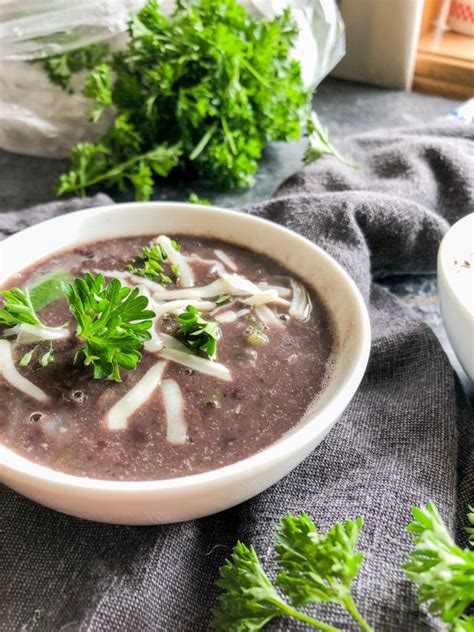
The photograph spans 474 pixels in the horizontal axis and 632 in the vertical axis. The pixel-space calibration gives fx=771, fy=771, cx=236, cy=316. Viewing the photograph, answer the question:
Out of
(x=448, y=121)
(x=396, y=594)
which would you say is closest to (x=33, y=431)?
(x=396, y=594)

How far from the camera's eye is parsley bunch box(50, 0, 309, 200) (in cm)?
191

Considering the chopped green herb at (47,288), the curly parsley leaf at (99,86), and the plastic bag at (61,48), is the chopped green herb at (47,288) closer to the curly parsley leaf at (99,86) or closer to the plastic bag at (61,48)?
the curly parsley leaf at (99,86)

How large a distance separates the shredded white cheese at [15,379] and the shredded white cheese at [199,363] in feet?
0.62

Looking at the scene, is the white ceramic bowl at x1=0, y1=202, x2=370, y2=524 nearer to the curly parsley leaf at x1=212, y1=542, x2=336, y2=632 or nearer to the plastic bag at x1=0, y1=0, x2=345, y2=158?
the curly parsley leaf at x1=212, y1=542, x2=336, y2=632

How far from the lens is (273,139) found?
6.80 feet

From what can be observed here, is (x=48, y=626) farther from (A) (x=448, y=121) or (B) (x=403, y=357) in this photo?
(A) (x=448, y=121)

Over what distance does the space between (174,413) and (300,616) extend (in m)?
0.32

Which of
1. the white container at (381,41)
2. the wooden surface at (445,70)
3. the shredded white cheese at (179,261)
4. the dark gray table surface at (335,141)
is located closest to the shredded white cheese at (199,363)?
the shredded white cheese at (179,261)

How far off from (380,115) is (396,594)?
Result: 1909 millimetres

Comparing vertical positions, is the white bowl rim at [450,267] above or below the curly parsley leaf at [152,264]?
above

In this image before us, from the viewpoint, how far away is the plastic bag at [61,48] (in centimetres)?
201

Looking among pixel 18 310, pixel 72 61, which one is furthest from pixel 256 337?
pixel 72 61

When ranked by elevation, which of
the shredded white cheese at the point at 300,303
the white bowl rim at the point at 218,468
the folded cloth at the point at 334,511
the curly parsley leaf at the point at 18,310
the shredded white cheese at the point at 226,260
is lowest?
the folded cloth at the point at 334,511

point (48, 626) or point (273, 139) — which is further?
point (273, 139)
